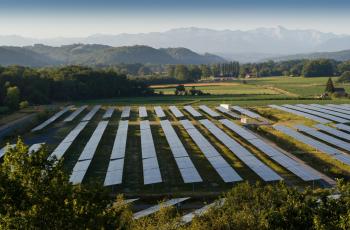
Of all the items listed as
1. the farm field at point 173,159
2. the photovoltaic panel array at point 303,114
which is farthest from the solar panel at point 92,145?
the photovoltaic panel array at point 303,114

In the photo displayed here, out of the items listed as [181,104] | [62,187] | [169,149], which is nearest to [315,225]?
[62,187]

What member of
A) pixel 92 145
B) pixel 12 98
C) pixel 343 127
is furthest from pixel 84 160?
pixel 12 98

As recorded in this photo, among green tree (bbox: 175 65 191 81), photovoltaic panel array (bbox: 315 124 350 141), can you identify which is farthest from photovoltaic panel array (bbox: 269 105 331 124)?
green tree (bbox: 175 65 191 81)

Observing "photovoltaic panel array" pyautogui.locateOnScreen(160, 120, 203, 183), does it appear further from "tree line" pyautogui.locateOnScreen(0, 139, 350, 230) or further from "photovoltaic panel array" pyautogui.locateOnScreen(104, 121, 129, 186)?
"tree line" pyautogui.locateOnScreen(0, 139, 350, 230)

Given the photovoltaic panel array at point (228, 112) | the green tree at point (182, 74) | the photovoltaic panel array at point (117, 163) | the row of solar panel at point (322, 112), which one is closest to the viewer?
the photovoltaic panel array at point (117, 163)

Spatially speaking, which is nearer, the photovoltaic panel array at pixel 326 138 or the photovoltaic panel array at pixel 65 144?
the photovoltaic panel array at pixel 65 144

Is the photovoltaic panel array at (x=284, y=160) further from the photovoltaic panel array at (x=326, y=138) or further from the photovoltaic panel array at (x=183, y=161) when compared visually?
the photovoltaic panel array at (x=183, y=161)

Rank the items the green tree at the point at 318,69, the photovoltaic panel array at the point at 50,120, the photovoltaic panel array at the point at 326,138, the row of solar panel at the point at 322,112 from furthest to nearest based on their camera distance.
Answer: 1. the green tree at the point at 318,69
2. the row of solar panel at the point at 322,112
3. the photovoltaic panel array at the point at 50,120
4. the photovoltaic panel array at the point at 326,138
